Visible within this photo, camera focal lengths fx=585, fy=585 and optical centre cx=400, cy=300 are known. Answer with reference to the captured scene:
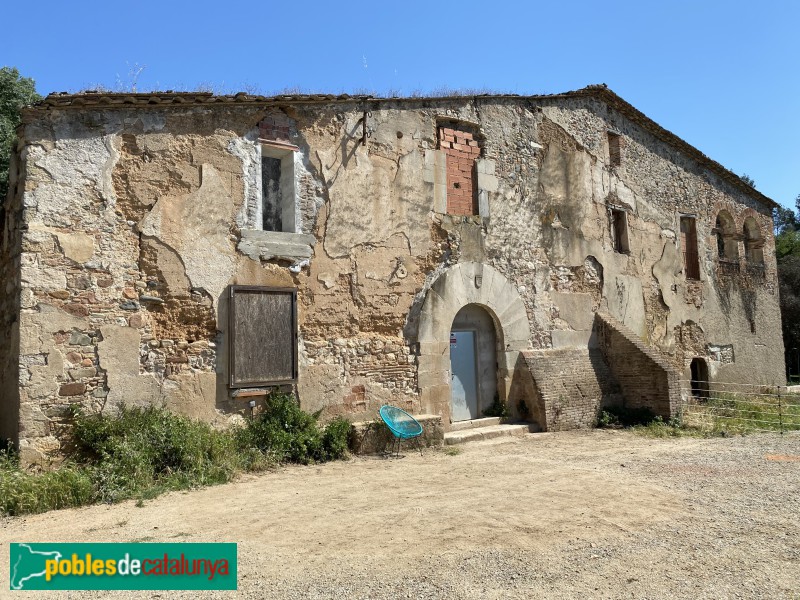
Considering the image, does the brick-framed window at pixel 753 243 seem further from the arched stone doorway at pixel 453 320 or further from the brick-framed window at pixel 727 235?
the arched stone doorway at pixel 453 320

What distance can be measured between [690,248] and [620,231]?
9.75ft

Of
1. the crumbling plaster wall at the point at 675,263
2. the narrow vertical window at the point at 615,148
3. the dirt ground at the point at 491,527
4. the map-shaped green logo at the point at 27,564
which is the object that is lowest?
the dirt ground at the point at 491,527

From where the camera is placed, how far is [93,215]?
6.83 metres

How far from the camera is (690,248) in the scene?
562 inches

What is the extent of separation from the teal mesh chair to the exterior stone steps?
0.71 m

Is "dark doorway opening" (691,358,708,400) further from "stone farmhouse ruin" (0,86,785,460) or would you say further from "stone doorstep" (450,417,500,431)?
"stone doorstep" (450,417,500,431)

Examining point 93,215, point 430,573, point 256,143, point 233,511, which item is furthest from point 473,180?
point 430,573

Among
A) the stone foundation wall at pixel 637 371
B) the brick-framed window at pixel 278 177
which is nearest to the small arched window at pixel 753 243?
the stone foundation wall at pixel 637 371

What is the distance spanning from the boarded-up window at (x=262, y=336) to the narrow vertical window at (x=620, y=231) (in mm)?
7585

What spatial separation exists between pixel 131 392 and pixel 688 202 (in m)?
13.0

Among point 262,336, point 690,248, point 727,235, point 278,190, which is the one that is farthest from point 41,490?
point 727,235

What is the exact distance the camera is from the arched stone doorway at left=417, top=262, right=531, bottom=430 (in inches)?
357

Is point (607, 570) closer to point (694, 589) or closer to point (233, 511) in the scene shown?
point (694, 589)

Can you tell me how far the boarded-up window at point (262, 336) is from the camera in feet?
24.5
